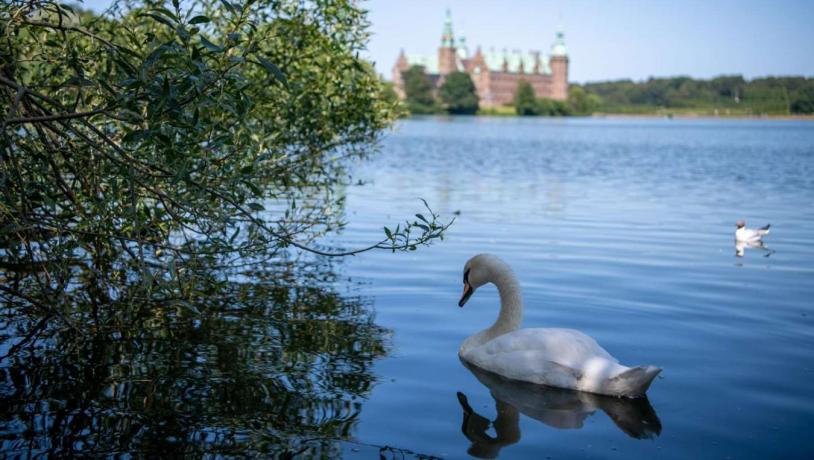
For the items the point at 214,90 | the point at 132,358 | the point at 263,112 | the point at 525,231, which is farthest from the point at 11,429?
the point at 525,231

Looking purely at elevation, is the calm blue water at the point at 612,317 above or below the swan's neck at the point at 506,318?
below

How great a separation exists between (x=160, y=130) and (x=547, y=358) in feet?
13.4

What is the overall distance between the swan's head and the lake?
72cm

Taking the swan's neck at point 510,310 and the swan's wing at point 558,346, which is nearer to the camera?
the swan's wing at point 558,346

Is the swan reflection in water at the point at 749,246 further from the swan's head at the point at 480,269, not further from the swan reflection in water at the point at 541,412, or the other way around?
the swan reflection in water at the point at 541,412

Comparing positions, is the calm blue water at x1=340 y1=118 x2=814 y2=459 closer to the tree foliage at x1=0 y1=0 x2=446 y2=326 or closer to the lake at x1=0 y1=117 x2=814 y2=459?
the lake at x1=0 y1=117 x2=814 y2=459

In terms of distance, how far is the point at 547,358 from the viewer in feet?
28.8

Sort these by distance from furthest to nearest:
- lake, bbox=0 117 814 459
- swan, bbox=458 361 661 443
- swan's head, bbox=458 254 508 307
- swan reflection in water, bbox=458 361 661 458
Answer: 1. swan's head, bbox=458 254 508 307
2. swan, bbox=458 361 661 443
3. swan reflection in water, bbox=458 361 661 458
4. lake, bbox=0 117 814 459

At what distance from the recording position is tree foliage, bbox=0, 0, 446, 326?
7.01 m

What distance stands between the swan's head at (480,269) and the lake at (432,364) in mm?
724

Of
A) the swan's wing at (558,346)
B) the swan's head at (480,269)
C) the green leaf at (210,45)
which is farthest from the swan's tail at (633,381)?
the green leaf at (210,45)

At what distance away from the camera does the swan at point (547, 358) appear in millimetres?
8398

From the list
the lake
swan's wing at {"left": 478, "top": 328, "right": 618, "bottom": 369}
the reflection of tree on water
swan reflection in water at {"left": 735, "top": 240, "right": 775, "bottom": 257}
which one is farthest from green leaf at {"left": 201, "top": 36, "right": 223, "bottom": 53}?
swan reflection in water at {"left": 735, "top": 240, "right": 775, "bottom": 257}

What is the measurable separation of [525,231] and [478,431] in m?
13.1
